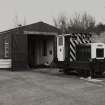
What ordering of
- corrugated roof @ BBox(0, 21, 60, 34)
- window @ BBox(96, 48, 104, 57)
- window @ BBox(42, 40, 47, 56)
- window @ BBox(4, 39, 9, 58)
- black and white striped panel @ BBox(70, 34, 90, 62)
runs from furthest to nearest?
window @ BBox(42, 40, 47, 56) < window @ BBox(4, 39, 9, 58) < corrugated roof @ BBox(0, 21, 60, 34) < black and white striped panel @ BBox(70, 34, 90, 62) < window @ BBox(96, 48, 104, 57)

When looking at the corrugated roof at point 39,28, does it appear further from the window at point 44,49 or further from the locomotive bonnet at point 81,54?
the locomotive bonnet at point 81,54

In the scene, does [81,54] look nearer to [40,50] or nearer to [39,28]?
[39,28]

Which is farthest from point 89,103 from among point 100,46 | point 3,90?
point 100,46

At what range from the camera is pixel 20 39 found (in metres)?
20.6

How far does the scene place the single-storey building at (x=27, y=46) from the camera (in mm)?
20359

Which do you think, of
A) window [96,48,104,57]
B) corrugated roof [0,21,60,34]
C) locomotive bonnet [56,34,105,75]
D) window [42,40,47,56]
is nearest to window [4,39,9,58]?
corrugated roof [0,21,60,34]

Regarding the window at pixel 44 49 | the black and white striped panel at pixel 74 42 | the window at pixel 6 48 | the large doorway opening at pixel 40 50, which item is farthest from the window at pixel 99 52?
the window at pixel 6 48

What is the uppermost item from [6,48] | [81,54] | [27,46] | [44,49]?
[27,46]

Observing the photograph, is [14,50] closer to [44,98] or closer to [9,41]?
[9,41]

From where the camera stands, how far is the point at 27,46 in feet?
70.6

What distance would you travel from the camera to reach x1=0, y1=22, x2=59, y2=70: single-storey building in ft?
66.8

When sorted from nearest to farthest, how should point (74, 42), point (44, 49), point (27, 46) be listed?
1. point (74, 42)
2. point (27, 46)
3. point (44, 49)

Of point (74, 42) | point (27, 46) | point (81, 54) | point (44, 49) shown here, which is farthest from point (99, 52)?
point (44, 49)

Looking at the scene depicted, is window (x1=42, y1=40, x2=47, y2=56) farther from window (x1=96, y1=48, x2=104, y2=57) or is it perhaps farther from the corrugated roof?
window (x1=96, y1=48, x2=104, y2=57)
